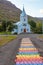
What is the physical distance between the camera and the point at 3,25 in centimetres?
11912

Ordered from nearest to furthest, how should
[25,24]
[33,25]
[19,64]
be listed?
[19,64]
[25,24]
[33,25]

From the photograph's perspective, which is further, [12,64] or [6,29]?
[6,29]

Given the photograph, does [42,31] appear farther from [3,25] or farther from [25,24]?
[3,25]

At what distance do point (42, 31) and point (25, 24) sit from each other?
11412mm

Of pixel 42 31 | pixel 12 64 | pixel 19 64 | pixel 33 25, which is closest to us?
pixel 19 64

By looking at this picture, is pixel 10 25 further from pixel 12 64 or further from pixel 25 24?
pixel 12 64

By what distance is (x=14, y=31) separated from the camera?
386 ft

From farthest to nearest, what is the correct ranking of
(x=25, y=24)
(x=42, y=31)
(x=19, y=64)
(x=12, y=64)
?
(x=25, y=24) → (x=42, y=31) → (x=12, y=64) → (x=19, y=64)

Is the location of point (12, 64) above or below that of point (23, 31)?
above

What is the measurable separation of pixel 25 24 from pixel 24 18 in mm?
3154

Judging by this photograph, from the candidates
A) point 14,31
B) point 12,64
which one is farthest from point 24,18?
point 12,64

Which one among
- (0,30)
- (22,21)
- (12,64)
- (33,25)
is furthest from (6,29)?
(12,64)

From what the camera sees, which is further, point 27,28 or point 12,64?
point 27,28

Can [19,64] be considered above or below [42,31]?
above
